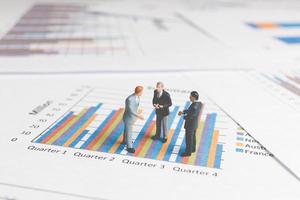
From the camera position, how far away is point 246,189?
0.53 m

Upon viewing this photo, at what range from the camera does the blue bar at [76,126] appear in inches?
25.0

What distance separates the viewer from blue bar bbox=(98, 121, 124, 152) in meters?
0.62

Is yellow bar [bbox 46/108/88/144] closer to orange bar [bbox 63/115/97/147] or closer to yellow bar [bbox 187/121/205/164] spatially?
orange bar [bbox 63/115/97/147]

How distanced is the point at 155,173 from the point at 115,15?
102cm

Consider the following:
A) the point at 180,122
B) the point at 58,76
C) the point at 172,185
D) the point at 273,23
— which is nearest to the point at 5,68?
the point at 58,76

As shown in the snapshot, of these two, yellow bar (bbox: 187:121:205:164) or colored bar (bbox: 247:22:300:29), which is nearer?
yellow bar (bbox: 187:121:205:164)

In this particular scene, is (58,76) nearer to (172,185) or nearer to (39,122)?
(39,122)

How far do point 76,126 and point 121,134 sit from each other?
7 cm

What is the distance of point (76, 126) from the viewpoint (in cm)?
69

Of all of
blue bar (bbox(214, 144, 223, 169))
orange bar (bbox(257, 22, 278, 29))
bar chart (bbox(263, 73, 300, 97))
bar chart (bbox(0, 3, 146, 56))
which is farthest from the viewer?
orange bar (bbox(257, 22, 278, 29))

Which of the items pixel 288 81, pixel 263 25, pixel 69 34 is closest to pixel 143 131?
pixel 288 81

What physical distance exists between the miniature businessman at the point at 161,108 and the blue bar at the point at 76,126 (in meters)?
0.12

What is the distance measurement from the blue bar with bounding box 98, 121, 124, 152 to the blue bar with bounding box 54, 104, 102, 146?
5 cm

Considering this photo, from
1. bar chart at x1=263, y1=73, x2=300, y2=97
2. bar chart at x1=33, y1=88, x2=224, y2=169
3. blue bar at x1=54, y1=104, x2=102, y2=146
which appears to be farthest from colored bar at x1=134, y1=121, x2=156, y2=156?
bar chart at x1=263, y1=73, x2=300, y2=97
